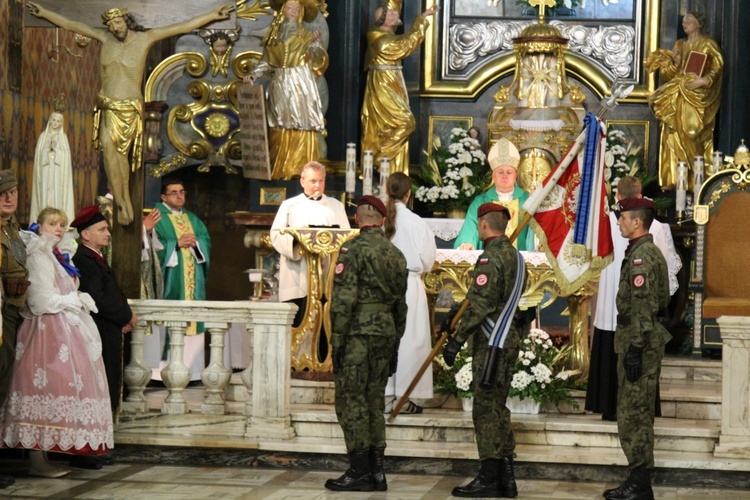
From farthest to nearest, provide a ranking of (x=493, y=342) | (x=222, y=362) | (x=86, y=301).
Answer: (x=222, y=362) < (x=86, y=301) < (x=493, y=342)

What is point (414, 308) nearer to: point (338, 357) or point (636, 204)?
point (338, 357)

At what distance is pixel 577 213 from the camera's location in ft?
31.4

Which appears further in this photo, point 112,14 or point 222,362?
point 112,14

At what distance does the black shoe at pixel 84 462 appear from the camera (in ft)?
30.6

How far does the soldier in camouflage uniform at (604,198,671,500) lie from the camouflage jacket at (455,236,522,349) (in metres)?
0.67

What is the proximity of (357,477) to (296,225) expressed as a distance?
10.1 ft

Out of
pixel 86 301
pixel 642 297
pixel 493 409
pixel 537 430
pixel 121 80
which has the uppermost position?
pixel 121 80

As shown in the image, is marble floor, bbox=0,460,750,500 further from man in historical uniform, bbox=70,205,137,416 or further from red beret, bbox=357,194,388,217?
red beret, bbox=357,194,388,217

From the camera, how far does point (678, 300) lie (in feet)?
44.6

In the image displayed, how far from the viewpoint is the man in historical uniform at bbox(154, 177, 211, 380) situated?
11828 mm

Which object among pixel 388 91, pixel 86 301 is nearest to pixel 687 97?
pixel 388 91

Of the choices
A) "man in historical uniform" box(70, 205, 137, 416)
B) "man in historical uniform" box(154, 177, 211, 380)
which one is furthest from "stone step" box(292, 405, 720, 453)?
"man in historical uniform" box(154, 177, 211, 380)

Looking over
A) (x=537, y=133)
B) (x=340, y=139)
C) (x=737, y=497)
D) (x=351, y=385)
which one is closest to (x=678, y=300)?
(x=537, y=133)

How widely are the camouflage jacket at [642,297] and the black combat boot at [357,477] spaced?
1.68 m
